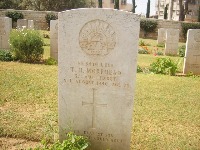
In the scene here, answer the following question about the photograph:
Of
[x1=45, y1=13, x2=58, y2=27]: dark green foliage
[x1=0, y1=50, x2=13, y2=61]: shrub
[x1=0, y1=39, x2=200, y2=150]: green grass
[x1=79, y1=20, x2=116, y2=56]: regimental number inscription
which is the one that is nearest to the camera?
[x1=79, y1=20, x2=116, y2=56]: regimental number inscription

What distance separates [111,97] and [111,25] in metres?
0.99

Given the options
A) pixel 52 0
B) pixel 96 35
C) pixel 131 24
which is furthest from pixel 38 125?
pixel 52 0

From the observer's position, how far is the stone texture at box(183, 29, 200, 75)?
10.1 meters

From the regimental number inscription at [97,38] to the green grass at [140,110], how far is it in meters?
1.40

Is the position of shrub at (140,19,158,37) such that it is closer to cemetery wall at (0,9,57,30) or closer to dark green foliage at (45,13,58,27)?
dark green foliage at (45,13,58,27)

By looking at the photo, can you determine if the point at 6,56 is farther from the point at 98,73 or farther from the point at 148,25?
the point at 148,25

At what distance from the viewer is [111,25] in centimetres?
342

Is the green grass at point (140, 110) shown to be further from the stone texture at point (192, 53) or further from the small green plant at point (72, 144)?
the stone texture at point (192, 53)

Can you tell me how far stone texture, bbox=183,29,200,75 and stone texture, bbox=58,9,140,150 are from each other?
24.2ft

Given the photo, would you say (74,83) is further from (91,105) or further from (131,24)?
(131,24)

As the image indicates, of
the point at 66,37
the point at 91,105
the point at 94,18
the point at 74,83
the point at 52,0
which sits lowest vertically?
the point at 91,105

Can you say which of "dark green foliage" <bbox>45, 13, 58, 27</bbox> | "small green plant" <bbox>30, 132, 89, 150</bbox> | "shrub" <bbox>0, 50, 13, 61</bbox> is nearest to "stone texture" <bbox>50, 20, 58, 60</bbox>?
"shrub" <bbox>0, 50, 13, 61</bbox>

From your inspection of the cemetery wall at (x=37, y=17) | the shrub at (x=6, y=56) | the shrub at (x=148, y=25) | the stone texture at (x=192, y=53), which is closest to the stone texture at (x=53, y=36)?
the shrub at (x=6, y=56)

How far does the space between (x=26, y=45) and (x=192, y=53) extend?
21.9 feet
